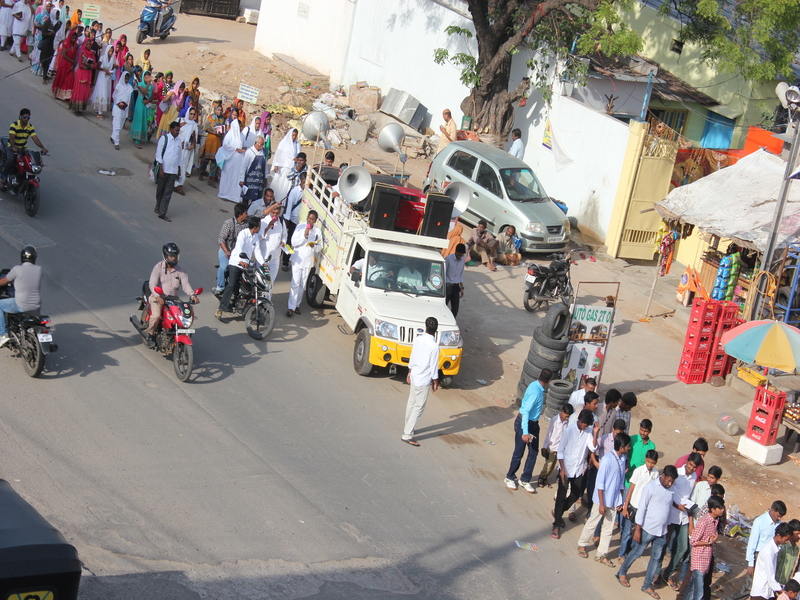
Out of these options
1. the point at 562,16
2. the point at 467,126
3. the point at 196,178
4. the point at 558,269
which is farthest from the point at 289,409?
the point at 562,16

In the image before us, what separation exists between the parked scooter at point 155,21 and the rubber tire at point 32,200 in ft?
45.2

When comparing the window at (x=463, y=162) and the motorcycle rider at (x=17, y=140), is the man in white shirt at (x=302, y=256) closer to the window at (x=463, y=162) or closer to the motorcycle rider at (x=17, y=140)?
the motorcycle rider at (x=17, y=140)

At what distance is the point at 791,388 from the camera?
1226cm

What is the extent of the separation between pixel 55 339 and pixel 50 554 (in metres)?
7.09

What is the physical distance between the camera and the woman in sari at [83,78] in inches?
764

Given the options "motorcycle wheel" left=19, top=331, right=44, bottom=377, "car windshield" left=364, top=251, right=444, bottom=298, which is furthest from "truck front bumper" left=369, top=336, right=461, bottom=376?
"motorcycle wheel" left=19, top=331, right=44, bottom=377

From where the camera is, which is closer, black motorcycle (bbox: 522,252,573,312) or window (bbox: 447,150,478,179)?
black motorcycle (bbox: 522,252,573,312)

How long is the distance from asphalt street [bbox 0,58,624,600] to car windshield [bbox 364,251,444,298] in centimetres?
125

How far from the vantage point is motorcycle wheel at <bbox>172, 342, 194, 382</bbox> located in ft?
34.2

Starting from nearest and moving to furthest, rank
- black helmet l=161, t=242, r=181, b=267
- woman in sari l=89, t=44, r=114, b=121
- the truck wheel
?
1. black helmet l=161, t=242, r=181, b=267
2. the truck wheel
3. woman in sari l=89, t=44, r=114, b=121

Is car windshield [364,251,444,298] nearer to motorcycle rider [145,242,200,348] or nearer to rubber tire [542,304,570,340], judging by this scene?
rubber tire [542,304,570,340]

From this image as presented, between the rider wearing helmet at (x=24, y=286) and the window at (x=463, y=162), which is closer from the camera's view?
the rider wearing helmet at (x=24, y=286)

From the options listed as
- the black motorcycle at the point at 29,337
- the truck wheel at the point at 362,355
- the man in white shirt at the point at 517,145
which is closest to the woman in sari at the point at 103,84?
the man in white shirt at the point at 517,145

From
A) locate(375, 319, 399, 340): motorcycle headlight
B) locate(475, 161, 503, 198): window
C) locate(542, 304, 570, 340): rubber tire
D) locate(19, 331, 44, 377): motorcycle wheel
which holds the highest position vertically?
locate(475, 161, 503, 198): window
